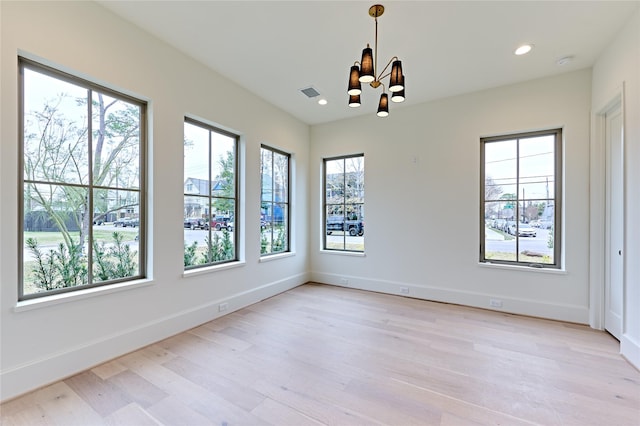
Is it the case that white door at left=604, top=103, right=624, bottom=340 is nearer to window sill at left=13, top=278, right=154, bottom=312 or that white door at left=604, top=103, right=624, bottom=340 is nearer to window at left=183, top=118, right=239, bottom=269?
window at left=183, top=118, right=239, bottom=269

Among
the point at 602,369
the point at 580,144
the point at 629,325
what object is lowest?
the point at 602,369

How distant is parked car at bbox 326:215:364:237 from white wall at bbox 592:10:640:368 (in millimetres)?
3195

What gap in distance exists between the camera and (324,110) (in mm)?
4633

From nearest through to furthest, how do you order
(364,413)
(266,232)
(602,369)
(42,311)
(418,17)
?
(364,413) < (42,311) < (602,369) < (418,17) < (266,232)

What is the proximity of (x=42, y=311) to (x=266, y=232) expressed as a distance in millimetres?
2777

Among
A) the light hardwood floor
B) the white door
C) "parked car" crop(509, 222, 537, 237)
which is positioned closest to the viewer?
the light hardwood floor

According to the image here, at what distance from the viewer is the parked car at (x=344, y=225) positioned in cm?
495

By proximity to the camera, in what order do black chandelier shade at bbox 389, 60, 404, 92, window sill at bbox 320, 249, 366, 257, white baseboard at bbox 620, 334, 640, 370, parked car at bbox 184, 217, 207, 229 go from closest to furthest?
black chandelier shade at bbox 389, 60, 404, 92 → white baseboard at bbox 620, 334, 640, 370 → parked car at bbox 184, 217, 207, 229 → window sill at bbox 320, 249, 366, 257

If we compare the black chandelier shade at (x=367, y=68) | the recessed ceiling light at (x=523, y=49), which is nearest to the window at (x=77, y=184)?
the black chandelier shade at (x=367, y=68)

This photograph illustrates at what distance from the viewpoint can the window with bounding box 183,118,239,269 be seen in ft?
10.8

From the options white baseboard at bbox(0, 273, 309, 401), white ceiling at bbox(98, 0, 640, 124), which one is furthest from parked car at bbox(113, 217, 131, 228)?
white ceiling at bbox(98, 0, 640, 124)

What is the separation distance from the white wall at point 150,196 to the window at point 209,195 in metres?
0.19

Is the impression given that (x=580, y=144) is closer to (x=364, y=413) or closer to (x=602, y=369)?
(x=602, y=369)

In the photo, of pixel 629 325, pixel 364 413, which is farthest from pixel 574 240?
pixel 364 413
